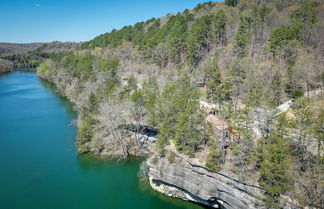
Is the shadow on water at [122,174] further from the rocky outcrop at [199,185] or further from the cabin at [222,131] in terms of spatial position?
the cabin at [222,131]

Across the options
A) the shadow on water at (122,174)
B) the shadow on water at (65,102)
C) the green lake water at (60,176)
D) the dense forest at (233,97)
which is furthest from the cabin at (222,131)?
the shadow on water at (65,102)

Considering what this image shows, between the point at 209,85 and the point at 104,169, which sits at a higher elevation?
the point at 209,85

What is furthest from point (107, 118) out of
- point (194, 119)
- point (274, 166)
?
point (274, 166)

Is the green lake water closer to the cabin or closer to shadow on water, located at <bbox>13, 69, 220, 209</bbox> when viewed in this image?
shadow on water, located at <bbox>13, 69, 220, 209</bbox>

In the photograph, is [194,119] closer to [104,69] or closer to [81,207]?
[81,207]

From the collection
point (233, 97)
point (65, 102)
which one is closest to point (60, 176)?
point (233, 97)

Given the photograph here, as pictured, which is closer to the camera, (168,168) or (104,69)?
(168,168)

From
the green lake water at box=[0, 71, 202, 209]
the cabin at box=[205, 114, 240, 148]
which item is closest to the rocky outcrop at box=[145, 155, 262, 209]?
the green lake water at box=[0, 71, 202, 209]

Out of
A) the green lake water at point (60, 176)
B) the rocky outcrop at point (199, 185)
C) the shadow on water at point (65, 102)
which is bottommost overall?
the green lake water at point (60, 176)
